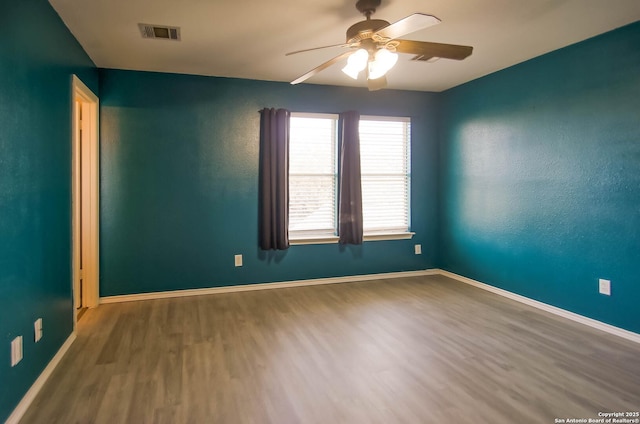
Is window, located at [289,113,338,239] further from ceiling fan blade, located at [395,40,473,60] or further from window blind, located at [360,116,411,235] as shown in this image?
ceiling fan blade, located at [395,40,473,60]

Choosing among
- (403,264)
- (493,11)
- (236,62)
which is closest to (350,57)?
(493,11)

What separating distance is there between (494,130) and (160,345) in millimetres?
3995

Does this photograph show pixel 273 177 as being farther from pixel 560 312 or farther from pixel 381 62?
pixel 560 312

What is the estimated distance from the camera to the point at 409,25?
1.97m

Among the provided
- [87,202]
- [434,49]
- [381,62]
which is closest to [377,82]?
[381,62]

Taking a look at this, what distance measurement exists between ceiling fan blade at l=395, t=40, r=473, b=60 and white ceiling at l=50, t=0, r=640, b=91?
344 millimetres

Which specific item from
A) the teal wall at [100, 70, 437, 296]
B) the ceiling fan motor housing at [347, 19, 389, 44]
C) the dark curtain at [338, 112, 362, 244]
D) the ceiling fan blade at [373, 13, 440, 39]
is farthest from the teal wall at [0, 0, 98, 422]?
the dark curtain at [338, 112, 362, 244]

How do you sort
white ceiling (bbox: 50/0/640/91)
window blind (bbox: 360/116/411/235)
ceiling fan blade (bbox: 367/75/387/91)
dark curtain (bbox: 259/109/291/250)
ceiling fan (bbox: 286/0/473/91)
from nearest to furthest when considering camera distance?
ceiling fan (bbox: 286/0/473/91), white ceiling (bbox: 50/0/640/91), ceiling fan blade (bbox: 367/75/387/91), dark curtain (bbox: 259/109/291/250), window blind (bbox: 360/116/411/235)

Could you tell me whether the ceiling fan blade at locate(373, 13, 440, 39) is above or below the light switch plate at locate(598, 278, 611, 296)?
above

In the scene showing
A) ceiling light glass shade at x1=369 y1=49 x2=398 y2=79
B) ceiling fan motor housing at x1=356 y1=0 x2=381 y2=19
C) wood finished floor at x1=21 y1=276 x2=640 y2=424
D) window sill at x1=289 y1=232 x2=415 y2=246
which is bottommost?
wood finished floor at x1=21 y1=276 x2=640 y2=424

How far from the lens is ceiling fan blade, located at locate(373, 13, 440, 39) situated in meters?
1.84

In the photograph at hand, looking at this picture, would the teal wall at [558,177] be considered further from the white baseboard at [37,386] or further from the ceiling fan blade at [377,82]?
the white baseboard at [37,386]

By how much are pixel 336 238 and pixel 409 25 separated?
306cm

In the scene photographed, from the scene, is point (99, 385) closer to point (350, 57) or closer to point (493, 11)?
point (350, 57)
